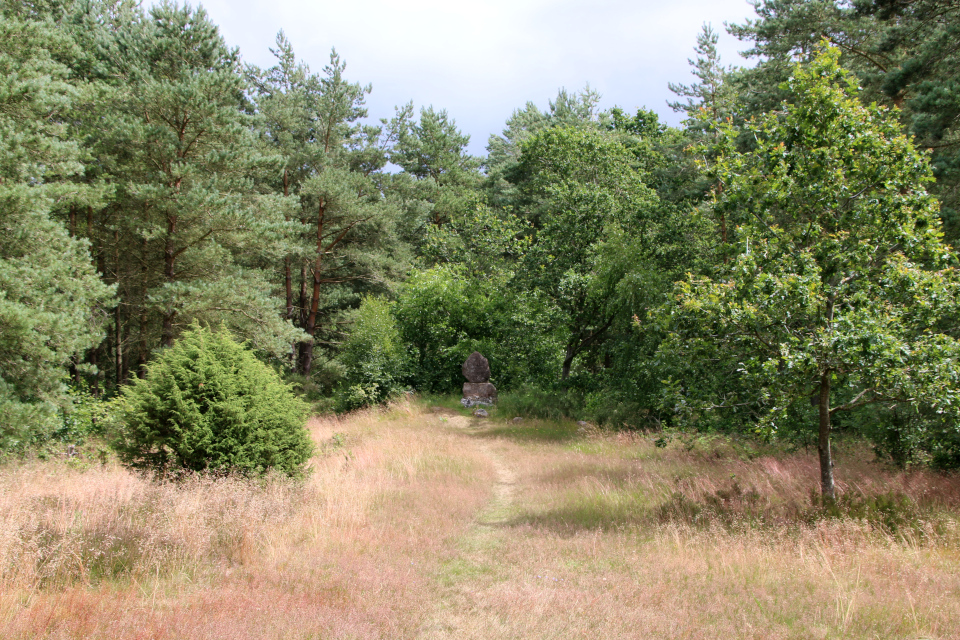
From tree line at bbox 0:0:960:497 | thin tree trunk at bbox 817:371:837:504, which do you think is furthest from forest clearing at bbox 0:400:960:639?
tree line at bbox 0:0:960:497

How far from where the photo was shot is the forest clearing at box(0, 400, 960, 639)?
4414mm

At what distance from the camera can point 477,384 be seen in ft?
69.9

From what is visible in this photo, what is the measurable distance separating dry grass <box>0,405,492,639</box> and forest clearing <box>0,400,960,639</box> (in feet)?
0.08

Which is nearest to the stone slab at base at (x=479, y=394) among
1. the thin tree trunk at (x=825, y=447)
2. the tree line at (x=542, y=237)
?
the tree line at (x=542, y=237)

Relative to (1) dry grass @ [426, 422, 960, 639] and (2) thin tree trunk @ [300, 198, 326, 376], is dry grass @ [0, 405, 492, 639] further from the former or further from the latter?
(2) thin tree trunk @ [300, 198, 326, 376]

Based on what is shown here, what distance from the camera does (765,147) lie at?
7562mm

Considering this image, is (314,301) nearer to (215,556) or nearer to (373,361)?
(373,361)

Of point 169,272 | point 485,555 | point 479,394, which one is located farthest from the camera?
point 479,394

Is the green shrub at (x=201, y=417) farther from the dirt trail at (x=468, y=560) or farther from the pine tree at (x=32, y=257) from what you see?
the pine tree at (x=32, y=257)

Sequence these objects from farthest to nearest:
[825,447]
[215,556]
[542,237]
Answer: [542,237] → [825,447] → [215,556]

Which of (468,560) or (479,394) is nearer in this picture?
(468,560)

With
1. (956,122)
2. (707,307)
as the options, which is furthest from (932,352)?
(956,122)

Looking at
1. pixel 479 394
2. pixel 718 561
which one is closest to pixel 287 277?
pixel 479 394

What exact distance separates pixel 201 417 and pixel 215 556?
2174 millimetres
